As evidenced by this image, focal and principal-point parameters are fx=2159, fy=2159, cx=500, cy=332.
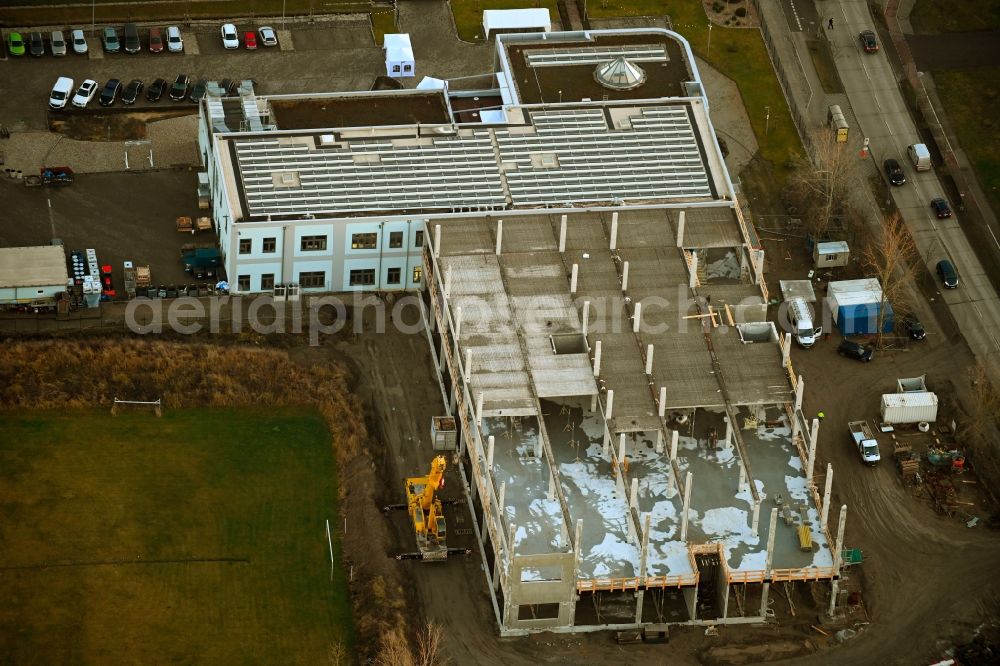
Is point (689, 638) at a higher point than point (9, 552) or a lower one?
lower

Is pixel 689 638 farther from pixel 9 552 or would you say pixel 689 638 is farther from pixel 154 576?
pixel 9 552

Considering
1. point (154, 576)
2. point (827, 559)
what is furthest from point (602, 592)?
point (154, 576)

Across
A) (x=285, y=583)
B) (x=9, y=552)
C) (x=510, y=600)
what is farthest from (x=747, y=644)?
(x=9, y=552)

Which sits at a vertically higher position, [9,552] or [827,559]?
[9,552]

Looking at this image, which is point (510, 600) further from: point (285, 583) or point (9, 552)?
point (9, 552)

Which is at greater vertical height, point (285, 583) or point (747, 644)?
point (285, 583)

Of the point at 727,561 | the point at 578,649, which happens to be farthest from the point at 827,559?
the point at 578,649

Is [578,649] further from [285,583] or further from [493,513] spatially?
[285,583]
